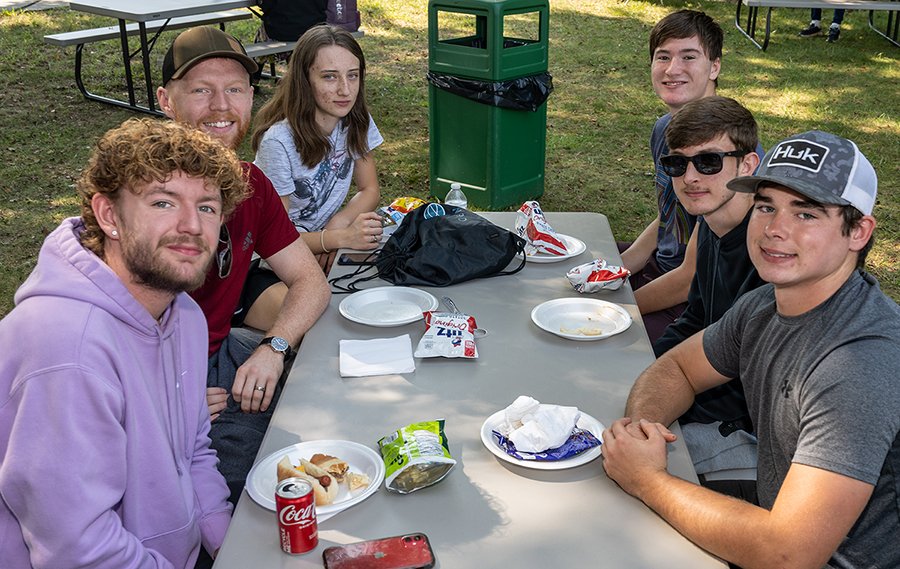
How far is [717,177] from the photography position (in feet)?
8.71

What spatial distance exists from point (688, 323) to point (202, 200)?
74.2 inches

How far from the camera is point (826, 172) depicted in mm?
1750

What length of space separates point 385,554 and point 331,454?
39 cm

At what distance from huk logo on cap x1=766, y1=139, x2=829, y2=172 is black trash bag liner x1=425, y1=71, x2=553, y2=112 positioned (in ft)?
13.2

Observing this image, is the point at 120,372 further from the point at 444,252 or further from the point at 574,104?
the point at 574,104

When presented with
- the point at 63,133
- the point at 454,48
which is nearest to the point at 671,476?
the point at 454,48

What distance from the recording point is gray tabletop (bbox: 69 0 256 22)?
280 inches

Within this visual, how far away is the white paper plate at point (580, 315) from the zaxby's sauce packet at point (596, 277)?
0.10m

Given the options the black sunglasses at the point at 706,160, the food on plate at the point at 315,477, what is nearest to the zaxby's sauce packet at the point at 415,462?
the food on plate at the point at 315,477

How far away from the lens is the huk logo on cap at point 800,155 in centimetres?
177

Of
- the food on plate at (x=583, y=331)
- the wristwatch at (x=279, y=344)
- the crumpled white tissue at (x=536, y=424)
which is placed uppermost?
the crumpled white tissue at (x=536, y=424)

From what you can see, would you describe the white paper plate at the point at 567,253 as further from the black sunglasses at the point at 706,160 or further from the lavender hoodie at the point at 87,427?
the lavender hoodie at the point at 87,427

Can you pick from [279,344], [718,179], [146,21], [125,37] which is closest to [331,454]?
[279,344]

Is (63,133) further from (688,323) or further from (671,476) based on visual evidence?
(671,476)
